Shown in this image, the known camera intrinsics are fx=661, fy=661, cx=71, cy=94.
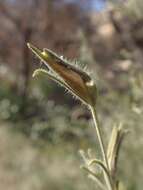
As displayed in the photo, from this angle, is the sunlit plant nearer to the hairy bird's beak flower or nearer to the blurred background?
the hairy bird's beak flower

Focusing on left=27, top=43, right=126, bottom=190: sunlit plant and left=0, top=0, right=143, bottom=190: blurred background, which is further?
left=0, top=0, right=143, bottom=190: blurred background

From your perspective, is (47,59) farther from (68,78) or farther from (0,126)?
(0,126)

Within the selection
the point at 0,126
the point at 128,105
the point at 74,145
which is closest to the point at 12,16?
the point at 0,126

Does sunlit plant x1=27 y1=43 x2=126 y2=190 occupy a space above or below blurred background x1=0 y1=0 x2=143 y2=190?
below

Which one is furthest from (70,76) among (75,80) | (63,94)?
(63,94)

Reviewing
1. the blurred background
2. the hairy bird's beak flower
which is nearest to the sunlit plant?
the hairy bird's beak flower

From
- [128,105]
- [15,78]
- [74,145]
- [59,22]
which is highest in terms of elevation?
[59,22]
